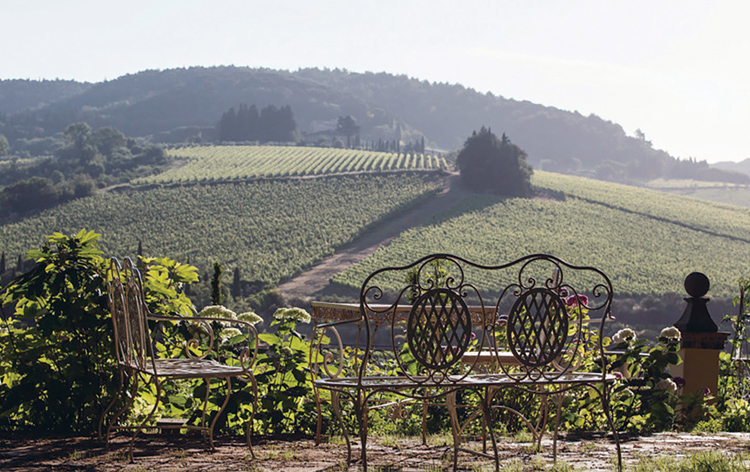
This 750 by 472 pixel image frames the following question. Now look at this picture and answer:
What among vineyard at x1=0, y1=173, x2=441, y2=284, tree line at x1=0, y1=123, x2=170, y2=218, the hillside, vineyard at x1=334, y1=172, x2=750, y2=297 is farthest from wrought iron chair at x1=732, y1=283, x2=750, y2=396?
the hillside

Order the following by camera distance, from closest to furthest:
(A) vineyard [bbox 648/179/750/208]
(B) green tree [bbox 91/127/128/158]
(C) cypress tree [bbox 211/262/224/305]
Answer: (C) cypress tree [bbox 211/262/224/305] < (B) green tree [bbox 91/127/128/158] < (A) vineyard [bbox 648/179/750/208]

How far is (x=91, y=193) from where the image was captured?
5978 centimetres

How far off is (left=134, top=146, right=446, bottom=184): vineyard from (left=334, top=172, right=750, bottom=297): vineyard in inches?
560

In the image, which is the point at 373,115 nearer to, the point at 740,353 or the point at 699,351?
the point at 740,353

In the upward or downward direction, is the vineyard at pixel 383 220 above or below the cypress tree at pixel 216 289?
below

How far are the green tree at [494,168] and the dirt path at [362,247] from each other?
5.45 feet

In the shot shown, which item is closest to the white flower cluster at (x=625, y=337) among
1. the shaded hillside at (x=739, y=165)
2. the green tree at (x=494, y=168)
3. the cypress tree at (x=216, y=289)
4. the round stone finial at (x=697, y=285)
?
the round stone finial at (x=697, y=285)

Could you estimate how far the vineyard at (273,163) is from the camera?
64.5 m

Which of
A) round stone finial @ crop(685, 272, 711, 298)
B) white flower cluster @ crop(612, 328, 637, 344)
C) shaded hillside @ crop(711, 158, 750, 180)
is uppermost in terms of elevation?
shaded hillside @ crop(711, 158, 750, 180)

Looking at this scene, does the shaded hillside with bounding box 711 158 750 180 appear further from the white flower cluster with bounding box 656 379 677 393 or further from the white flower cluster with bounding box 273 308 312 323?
the white flower cluster with bounding box 273 308 312 323

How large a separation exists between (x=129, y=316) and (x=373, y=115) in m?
163

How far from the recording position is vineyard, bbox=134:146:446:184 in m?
64.5

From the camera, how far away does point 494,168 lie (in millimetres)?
61406

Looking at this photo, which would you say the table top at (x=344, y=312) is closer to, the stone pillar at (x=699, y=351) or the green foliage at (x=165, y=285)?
the green foliage at (x=165, y=285)
